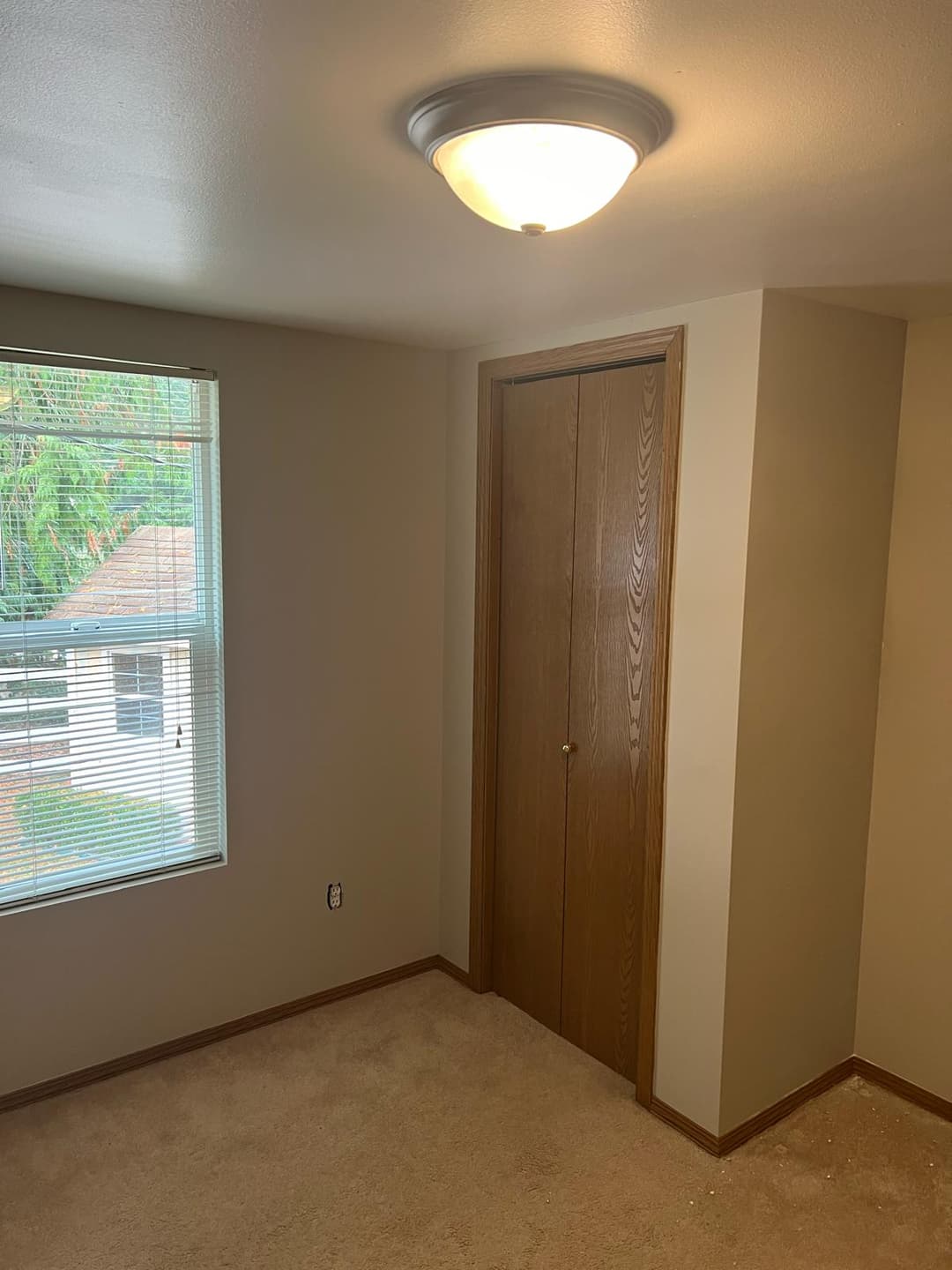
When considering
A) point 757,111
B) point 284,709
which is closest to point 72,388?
point 284,709

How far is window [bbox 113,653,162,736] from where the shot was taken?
2938mm

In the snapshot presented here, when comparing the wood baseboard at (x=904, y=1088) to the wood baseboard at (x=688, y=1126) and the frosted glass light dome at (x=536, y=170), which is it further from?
the frosted glass light dome at (x=536, y=170)

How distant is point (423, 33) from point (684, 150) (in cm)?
51

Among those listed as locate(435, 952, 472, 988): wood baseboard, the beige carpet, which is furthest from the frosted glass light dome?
locate(435, 952, 472, 988): wood baseboard

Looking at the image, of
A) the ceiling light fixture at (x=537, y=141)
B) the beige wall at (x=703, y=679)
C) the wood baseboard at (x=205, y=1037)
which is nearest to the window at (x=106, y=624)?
the wood baseboard at (x=205, y=1037)

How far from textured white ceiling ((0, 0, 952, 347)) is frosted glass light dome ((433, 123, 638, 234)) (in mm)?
97

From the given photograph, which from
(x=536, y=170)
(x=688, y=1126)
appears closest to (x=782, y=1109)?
(x=688, y=1126)

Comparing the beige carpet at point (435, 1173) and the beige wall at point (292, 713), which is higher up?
the beige wall at point (292, 713)

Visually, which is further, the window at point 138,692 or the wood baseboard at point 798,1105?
the window at point 138,692

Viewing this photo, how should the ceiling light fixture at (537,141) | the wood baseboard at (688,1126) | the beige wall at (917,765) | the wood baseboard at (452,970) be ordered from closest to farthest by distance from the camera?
the ceiling light fixture at (537,141) → the wood baseboard at (688,1126) → the beige wall at (917,765) → the wood baseboard at (452,970)

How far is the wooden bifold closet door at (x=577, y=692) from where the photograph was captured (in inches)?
114

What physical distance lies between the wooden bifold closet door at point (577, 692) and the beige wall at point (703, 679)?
170 mm

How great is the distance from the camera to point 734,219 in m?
1.80

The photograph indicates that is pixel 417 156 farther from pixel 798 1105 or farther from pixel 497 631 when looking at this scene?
pixel 798 1105
